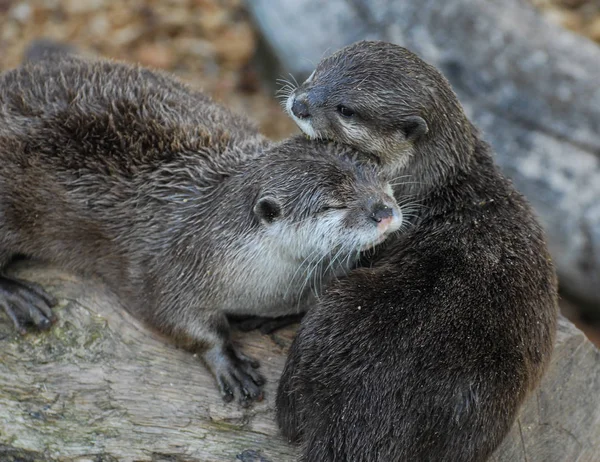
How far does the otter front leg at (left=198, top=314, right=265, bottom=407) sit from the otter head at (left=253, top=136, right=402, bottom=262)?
40cm

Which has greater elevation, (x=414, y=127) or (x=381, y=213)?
(x=414, y=127)

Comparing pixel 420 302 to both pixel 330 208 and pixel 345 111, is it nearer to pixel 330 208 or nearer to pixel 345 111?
pixel 330 208

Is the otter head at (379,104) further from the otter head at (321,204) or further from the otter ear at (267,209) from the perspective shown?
the otter ear at (267,209)

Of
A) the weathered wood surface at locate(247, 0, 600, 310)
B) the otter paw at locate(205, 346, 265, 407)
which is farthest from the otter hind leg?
the weathered wood surface at locate(247, 0, 600, 310)

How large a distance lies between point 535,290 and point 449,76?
205 cm

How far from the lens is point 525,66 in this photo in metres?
4.57

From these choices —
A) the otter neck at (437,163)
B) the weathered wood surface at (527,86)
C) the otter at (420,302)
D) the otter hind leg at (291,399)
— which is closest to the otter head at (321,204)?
the otter at (420,302)

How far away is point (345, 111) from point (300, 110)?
0.53 feet

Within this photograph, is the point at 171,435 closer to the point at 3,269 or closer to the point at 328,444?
the point at 328,444

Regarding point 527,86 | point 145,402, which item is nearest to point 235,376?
point 145,402

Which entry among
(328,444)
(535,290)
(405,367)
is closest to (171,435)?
(328,444)

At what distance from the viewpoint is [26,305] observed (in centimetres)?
316

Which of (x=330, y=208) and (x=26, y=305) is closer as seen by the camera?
(x=330, y=208)

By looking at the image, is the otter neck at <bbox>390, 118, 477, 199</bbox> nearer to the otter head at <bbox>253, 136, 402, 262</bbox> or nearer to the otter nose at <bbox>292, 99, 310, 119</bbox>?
the otter head at <bbox>253, 136, 402, 262</bbox>
